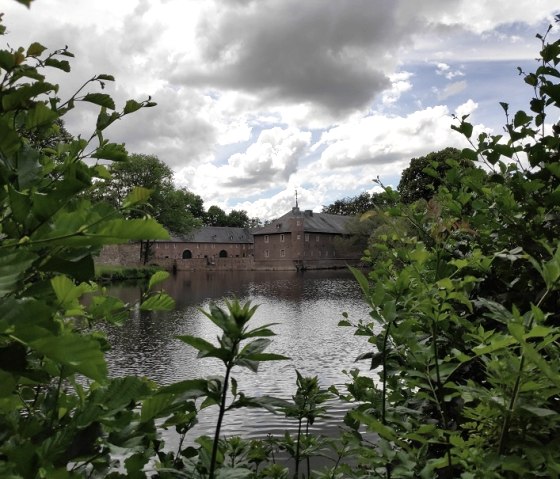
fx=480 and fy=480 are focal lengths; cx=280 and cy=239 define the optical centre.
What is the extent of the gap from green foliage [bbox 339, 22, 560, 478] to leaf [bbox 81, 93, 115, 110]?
3.64ft

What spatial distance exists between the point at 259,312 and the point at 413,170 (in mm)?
34364

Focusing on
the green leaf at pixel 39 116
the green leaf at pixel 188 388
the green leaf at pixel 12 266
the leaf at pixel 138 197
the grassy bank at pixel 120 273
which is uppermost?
the green leaf at pixel 39 116

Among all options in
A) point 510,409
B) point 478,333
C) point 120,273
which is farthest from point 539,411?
point 120,273

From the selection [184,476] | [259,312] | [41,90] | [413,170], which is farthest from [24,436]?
[413,170]

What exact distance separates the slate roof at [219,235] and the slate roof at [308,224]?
1243cm

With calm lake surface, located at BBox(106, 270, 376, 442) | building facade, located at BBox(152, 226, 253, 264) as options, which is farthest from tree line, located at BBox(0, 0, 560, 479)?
building facade, located at BBox(152, 226, 253, 264)

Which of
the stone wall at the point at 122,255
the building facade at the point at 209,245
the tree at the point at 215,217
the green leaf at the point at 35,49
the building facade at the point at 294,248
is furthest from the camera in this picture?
the tree at the point at 215,217

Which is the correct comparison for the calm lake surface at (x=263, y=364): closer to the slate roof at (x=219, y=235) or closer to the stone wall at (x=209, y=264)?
the stone wall at (x=209, y=264)

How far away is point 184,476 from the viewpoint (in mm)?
1487

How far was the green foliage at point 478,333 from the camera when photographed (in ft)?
4.57

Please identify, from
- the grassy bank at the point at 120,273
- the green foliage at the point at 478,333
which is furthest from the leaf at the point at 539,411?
the grassy bank at the point at 120,273

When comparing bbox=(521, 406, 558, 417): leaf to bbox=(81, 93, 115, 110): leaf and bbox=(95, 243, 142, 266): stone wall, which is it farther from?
bbox=(95, 243, 142, 266): stone wall

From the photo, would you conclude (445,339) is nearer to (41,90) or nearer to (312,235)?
(41,90)

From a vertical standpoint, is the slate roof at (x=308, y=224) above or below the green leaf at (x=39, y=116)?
above
